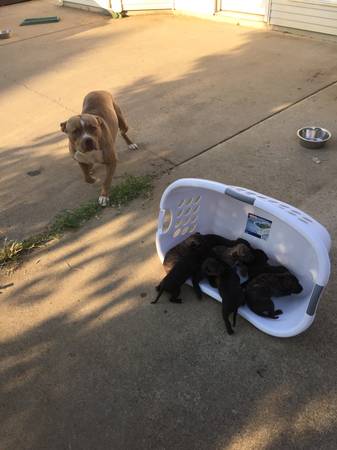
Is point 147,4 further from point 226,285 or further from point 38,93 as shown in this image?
point 226,285

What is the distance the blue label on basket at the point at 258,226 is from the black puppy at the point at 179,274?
464 millimetres

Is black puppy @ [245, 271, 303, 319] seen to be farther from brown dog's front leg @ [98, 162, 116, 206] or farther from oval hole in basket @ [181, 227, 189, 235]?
brown dog's front leg @ [98, 162, 116, 206]

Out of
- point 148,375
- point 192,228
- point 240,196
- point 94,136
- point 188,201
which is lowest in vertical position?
point 148,375

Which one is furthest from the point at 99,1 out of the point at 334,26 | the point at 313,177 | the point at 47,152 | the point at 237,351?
the point at 237,351

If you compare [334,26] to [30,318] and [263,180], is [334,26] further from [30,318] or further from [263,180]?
[30,318]

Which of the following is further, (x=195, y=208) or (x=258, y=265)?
(x=195, y=208)

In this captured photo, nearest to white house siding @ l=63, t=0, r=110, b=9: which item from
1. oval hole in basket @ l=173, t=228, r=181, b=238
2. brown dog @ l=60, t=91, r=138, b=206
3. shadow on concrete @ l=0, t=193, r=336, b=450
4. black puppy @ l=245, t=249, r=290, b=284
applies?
brown dog @ l=60, t=91, r=138, b=206

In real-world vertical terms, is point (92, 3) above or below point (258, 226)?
above

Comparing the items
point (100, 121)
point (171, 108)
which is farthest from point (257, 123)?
point (100, 121)

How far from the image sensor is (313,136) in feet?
14.7

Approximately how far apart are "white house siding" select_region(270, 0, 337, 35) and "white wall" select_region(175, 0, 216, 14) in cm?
158

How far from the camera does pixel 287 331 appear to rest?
7.86 ft

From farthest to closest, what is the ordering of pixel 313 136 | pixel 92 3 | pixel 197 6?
pixel 92 3 < pixel 197 6 < pixel 313 136

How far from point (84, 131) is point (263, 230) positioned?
1.89 metres
